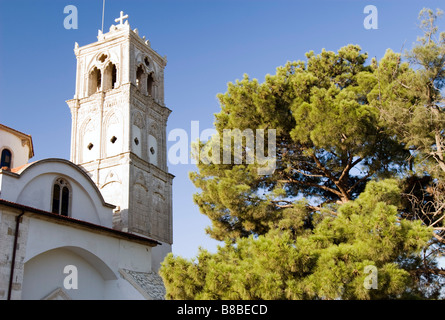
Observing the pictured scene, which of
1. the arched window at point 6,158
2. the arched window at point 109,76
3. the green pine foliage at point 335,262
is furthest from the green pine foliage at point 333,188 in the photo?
the arched window at point 109,76

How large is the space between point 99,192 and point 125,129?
666 cm

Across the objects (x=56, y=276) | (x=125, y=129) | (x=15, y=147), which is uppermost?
(x=125, y=129)

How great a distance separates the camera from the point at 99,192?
22.1m

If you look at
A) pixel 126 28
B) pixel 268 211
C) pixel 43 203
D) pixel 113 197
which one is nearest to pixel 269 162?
pixel 268 211

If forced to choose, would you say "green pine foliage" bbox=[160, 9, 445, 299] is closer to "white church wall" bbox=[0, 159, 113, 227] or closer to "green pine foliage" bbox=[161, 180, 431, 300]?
"green pine foliage" bbox=[161, 180, 431, 300]

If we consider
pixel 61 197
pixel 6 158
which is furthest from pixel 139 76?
pixel 61 197

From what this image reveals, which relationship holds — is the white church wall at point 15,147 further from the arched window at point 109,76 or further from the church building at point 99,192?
the arched window at point 109,76

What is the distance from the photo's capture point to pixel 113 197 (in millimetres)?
26641

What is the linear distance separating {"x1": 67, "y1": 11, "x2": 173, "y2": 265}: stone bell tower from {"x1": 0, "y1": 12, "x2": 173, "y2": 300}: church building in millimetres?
64

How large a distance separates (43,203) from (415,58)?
48.4ft

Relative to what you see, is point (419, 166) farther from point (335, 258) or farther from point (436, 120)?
point (335, 258)

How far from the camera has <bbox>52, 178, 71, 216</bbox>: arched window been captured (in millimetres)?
20203

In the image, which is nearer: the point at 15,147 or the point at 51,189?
the point at 51,189

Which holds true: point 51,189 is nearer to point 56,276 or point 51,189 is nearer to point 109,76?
point 56,276
